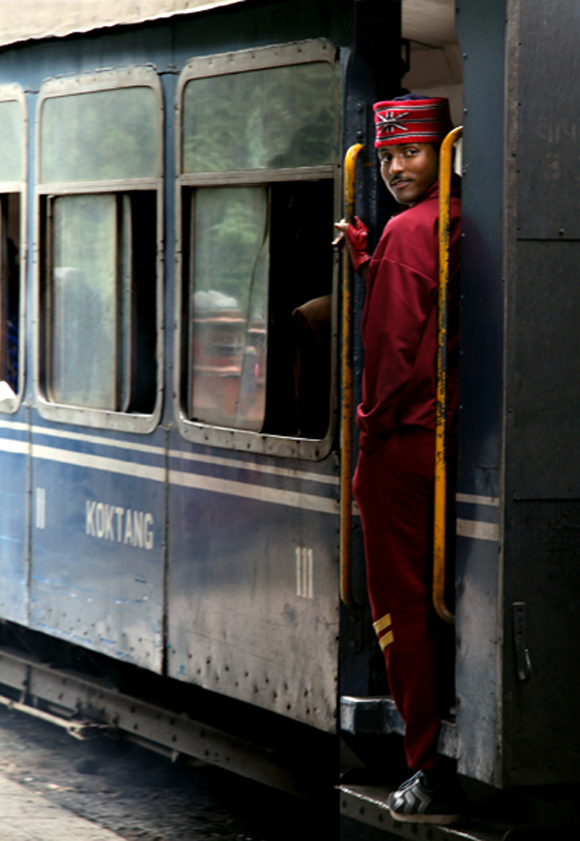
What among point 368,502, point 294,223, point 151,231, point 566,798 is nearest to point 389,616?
point 368,502

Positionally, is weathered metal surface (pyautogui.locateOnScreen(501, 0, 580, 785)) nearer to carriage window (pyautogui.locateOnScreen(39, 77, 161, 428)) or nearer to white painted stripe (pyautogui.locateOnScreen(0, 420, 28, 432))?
carriage window (pyautogui.locateOnScreen(39, 77, 161, 428))

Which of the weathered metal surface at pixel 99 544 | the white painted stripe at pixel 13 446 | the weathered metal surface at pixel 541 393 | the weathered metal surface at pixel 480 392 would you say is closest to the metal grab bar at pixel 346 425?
the weathered metal surface at pixel 480 392

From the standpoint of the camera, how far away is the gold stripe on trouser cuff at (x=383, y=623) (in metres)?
4.14

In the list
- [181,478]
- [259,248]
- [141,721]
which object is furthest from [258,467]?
[141,721]

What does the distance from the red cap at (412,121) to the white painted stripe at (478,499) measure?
1009 mm

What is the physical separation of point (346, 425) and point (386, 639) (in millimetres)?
653

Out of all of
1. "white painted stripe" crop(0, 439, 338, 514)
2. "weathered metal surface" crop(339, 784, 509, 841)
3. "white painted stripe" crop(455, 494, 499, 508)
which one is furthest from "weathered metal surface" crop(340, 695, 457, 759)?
"white painted stripe" crop(455, 494, 499, 508)

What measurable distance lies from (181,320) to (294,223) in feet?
2.33

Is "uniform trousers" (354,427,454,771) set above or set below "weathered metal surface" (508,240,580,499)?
below

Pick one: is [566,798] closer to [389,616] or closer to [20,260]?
[389,616]

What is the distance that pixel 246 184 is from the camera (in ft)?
16.3

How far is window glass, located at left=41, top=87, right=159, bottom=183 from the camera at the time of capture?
5449 mm

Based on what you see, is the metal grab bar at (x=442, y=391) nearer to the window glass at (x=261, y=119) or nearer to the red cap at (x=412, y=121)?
the red cap at (x=412, y=121)

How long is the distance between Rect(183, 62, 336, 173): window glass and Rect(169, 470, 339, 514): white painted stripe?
3.49 ft
